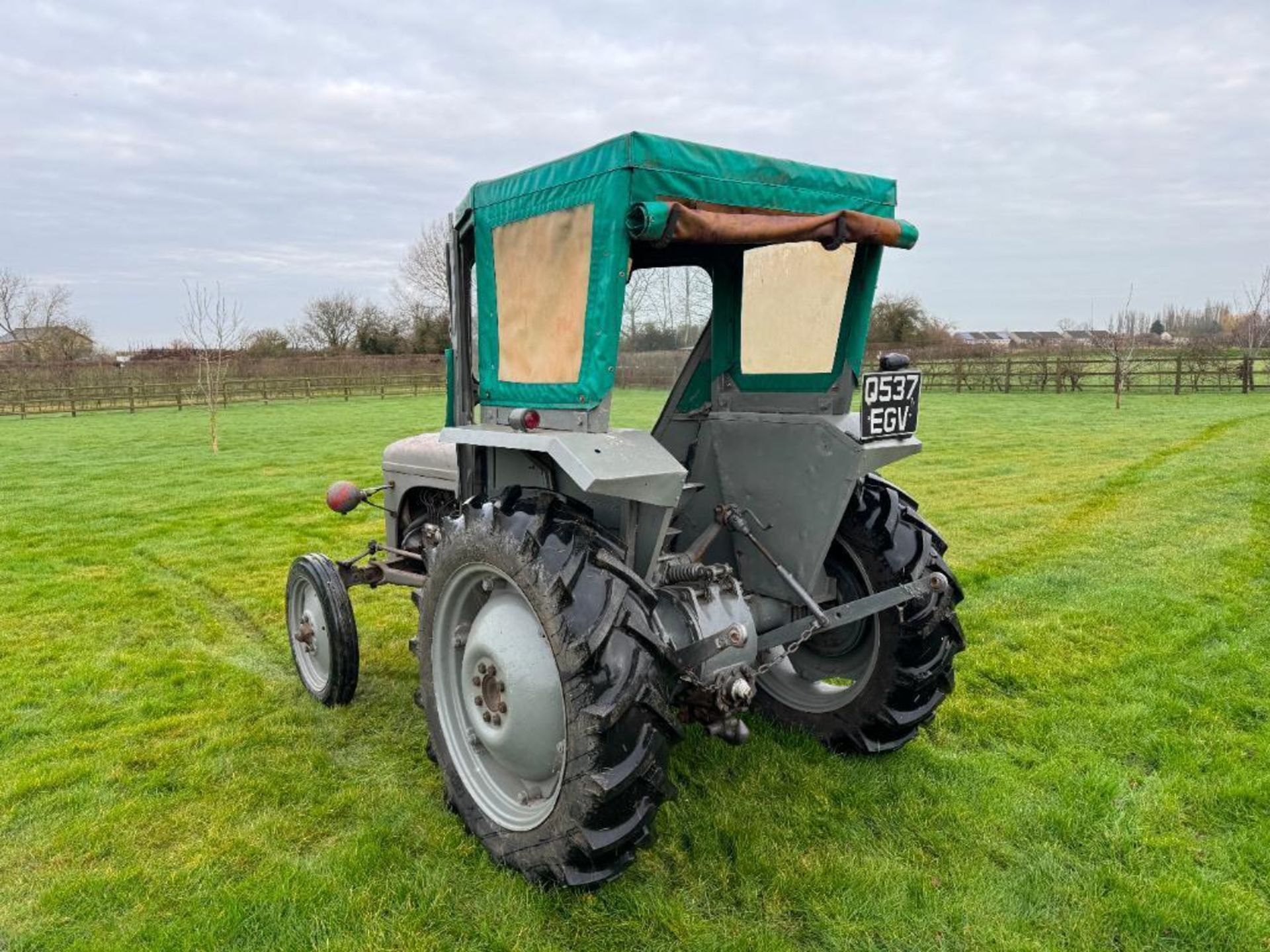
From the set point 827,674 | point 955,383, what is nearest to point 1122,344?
point 955,383

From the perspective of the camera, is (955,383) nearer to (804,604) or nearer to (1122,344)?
(1122,344)

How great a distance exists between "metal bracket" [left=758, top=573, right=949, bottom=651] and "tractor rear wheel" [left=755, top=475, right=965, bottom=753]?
200 millimetres

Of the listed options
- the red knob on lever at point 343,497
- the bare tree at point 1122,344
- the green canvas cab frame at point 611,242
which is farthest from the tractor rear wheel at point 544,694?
the bare tree at point 1122,344

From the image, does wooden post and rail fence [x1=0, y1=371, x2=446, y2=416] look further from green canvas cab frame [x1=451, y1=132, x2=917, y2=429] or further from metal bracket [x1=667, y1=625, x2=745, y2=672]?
metal bracket [x1=667, y1=625, x2=745, y2=672]

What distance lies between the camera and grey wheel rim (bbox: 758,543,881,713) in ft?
10.6

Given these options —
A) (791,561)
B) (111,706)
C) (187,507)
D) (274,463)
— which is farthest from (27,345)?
(791,561)

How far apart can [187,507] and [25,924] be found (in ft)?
26.3

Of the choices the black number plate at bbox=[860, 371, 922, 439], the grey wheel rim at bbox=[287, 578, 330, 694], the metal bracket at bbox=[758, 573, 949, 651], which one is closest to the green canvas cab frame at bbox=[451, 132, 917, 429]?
the black number plate at bbox=[860, 371, 922, 439]

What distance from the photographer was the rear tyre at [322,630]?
3.82 metres

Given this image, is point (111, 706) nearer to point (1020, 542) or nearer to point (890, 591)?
point (890, 591)

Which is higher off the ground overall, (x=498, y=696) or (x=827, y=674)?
(x=498, y=696)

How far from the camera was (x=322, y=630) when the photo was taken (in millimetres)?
4012

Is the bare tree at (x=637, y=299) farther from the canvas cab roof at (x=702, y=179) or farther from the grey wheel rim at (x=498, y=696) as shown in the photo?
the grey wheel rim at (x=498, y=696)

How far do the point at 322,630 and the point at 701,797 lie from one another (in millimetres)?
2056
